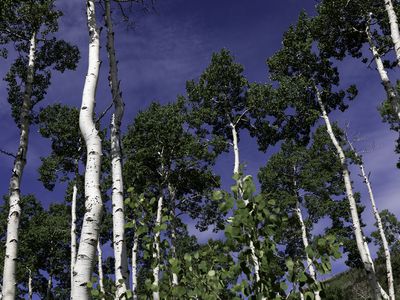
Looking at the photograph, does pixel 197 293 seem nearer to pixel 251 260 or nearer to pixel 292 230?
pixel 251 260

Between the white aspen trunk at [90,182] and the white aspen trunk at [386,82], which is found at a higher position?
the white aspen trunk at [386,82]

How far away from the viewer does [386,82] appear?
13.3 metres

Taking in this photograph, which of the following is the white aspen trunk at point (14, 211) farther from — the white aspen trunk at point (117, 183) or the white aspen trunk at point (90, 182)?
the white aspen trunk at point (90, 182)

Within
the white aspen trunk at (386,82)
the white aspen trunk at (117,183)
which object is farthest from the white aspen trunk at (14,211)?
the white aspen trunk at (386,82)

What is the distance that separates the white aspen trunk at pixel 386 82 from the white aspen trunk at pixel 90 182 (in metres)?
9.46

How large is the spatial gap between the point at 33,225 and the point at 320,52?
70.5 ft

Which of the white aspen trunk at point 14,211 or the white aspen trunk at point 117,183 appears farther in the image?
the white aspen trunk at point 14,211

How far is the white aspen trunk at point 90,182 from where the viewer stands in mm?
3783

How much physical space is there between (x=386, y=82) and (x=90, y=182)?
11.6 metres

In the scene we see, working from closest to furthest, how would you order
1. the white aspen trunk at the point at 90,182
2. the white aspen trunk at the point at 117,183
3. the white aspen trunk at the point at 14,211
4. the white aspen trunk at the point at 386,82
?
1. the white aspen trunk at the point at 90,182
2. the white aspen trunk at the point at 117,183
3. the white aspen trunk at the point at 14,211
4. the white aspen trunk at the point at 386,82

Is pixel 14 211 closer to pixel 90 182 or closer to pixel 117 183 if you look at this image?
pixel 117 183

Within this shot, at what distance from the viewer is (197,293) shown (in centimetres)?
239

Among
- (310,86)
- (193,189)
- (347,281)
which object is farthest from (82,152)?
(347,281)

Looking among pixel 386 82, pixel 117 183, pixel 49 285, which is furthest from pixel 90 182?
pixel 49 285
